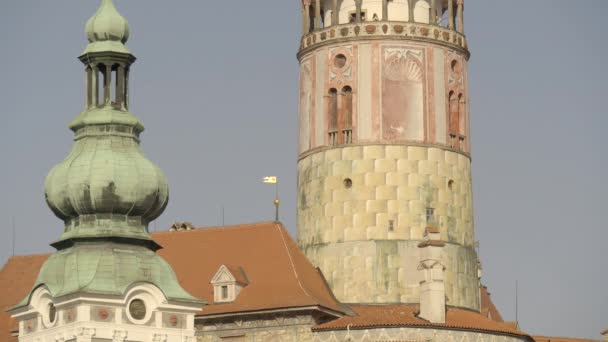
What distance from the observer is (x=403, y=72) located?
3812 inches

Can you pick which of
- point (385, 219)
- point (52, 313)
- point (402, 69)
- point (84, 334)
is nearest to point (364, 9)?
point (402, 69)

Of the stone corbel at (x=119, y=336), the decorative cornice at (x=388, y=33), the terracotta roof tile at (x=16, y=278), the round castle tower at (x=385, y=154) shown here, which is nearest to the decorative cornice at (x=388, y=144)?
the round castle tower at (x=385, y=154)

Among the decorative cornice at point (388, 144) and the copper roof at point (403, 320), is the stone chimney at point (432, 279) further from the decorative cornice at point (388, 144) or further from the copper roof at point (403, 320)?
the decorative cornice at point (388, 144)

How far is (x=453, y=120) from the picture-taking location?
321 feet

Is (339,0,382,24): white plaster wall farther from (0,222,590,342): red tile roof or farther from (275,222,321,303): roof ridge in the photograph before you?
(0,222,590,342): red tile roof

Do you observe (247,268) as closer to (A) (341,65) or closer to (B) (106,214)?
(A) (341,65)

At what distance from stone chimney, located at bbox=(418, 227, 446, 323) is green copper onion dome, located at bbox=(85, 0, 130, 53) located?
1756cm

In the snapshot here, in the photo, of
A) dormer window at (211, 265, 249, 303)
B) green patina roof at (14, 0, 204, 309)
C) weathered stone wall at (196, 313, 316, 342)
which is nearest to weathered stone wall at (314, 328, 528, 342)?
weathered stone wall at (196, 313, 316, 342)

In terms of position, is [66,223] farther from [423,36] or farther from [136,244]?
[423,36]

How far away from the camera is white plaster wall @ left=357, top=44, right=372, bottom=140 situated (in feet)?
317

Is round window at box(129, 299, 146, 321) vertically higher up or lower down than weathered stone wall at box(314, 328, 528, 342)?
higher up

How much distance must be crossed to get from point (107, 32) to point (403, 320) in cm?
1725

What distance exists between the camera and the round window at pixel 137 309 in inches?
3036

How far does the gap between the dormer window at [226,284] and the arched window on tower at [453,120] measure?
10.6m
